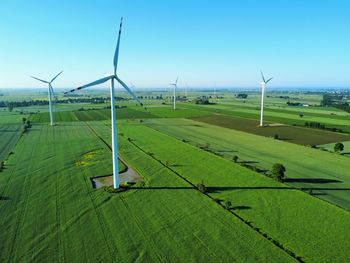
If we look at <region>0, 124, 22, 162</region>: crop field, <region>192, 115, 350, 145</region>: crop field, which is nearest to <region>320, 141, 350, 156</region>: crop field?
<region>192, 115, 350, 145</region>: crop field

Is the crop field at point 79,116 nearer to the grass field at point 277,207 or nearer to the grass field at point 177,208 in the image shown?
the grass field at point 177,208

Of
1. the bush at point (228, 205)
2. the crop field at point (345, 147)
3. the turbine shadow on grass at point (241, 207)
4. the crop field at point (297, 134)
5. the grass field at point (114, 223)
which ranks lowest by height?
the grass field at point (114, 223)

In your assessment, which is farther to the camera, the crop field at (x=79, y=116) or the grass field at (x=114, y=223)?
the crop field at (x=79, y=116)

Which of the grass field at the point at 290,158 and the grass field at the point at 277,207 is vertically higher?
the grass field at the point at 290,158

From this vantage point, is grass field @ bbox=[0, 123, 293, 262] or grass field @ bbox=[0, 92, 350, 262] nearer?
grass field @ bbox=[0, 123, 293, 262]

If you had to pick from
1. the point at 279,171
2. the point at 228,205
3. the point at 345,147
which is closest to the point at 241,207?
the point at 228,205

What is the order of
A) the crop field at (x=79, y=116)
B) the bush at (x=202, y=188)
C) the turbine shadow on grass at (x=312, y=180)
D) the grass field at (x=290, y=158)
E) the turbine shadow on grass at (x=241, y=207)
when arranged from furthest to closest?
the crop field at (x=79, y=116)
the turbine shadow on grass at (x=312, y=180)
the grass field at (x=290, y=158)
the bush at (x=202, y=188)
the turbine shadow on grass at (x=241, y=207)

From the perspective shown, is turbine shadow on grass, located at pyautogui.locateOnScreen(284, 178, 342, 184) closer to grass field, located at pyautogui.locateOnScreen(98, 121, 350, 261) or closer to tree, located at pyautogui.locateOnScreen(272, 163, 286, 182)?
tree, located at pyautogui.locateOnScreen(272, 163, 286, 182)

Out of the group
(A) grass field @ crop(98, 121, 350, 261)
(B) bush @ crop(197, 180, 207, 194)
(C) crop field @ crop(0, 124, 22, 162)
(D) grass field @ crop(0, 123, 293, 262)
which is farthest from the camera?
(C) crop field @ crop(0, 124, 22, 162)

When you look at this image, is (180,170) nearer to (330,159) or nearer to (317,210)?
(317,210)

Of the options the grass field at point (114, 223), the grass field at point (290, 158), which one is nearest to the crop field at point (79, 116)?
the grass field at point (290, 158)
